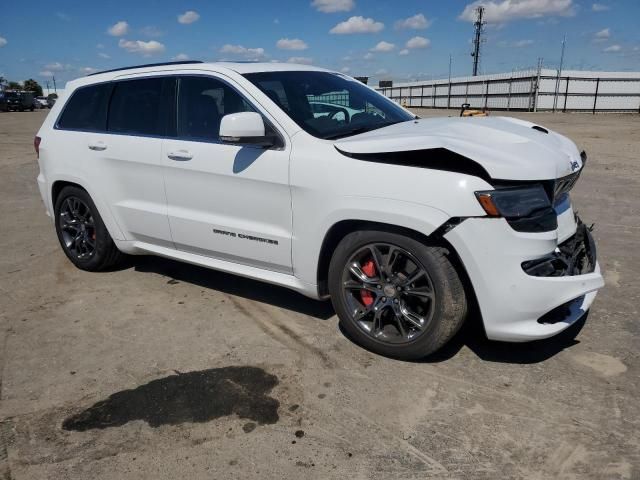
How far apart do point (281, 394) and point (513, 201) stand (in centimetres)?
166

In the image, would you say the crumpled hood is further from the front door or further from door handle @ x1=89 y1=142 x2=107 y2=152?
door handle @ x1=89 y1=142 x2=107 y2=152

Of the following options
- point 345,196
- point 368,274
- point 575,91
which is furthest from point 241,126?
point 575,91

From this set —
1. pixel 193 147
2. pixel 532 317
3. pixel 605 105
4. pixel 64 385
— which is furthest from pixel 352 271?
pixel 605 105

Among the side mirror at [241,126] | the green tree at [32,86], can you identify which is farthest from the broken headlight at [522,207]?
the green tree at [32,86]

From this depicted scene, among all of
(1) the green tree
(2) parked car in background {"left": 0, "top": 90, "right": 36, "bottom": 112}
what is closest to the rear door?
(2) parked car in background {"left": 0, "top": 90, "right": 36, "bottom": 112}

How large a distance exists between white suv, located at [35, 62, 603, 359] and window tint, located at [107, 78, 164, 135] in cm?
1

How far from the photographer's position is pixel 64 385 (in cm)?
312

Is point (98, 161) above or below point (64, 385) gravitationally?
above

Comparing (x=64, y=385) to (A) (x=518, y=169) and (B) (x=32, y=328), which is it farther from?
(A) (x=518, y=169)

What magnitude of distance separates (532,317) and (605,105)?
3954 centimetres

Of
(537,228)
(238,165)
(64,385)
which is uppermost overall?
(238,165)

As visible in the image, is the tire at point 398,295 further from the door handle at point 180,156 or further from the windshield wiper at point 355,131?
the door handle at point 180,156

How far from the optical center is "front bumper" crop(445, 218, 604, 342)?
108 inches

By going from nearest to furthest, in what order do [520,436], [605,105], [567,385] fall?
1. [520,436]
2. [567,385]
3. [605,105]
